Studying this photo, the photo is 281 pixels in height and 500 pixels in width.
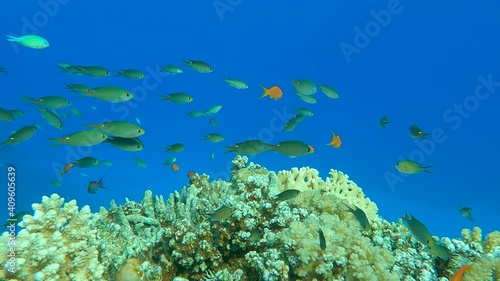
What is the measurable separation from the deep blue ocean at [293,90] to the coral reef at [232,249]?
18094 millimetres

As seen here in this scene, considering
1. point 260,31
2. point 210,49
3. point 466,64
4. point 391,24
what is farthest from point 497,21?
point 210,49

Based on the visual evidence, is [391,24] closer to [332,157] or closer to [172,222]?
[332,157]

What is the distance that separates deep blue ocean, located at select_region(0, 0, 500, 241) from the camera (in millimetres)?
42781

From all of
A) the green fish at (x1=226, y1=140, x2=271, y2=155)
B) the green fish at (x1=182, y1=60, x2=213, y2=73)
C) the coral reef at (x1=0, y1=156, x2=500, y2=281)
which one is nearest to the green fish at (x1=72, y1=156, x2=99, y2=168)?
the coral reef at (x1=0, y1=156, x2=500, y2=281)

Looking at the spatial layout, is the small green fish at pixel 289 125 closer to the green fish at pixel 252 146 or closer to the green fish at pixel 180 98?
the green fish at pixel 180 98

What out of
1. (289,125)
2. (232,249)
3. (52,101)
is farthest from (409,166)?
(52,101)

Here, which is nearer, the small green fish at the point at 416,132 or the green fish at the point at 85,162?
the green fish at the point at 85,162

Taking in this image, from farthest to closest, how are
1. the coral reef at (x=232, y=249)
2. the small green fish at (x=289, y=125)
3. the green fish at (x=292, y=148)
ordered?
the small green fish at (x=289, y=125) < the green fish at (x=292, y=148) < the coral reef at (x=232, y=249)

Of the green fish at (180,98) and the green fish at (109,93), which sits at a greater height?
the green fish at (180,98)

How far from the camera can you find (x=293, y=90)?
212ft

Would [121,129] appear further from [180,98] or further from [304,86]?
[304,86]

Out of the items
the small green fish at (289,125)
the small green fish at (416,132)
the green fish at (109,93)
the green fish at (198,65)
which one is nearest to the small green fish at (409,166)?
the small green fish at (416,132)

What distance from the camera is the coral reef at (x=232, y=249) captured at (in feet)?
10.4

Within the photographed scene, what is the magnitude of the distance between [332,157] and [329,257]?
55.7 metres
